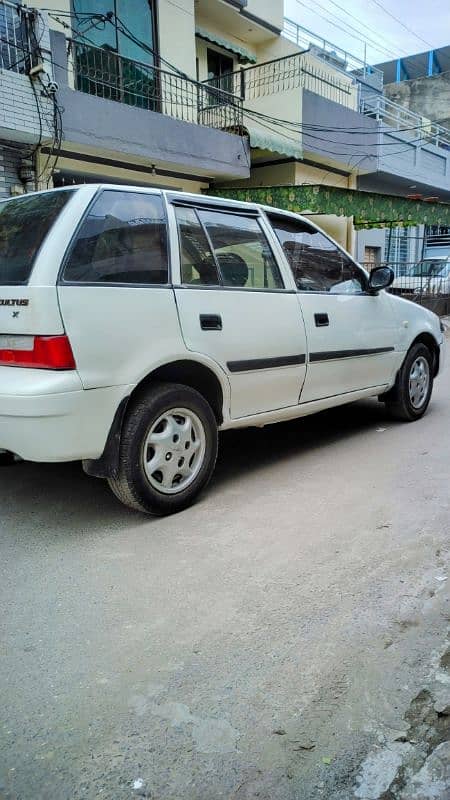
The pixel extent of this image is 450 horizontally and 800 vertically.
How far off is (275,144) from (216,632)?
41.9 feet

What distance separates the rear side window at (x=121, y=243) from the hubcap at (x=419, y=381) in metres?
3.17

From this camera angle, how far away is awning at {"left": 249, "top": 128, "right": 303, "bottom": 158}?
1272cm

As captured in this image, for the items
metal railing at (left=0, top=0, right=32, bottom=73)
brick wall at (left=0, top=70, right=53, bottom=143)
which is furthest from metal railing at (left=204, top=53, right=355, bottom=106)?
brick wall at (left=0, top=70, right=53, bottom=143)

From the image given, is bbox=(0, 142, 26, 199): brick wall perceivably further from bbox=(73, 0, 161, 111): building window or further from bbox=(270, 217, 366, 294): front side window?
bbox=(270, 217, 366, 294): front side window

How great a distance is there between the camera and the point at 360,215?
41.0 feet

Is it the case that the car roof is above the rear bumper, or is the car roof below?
above

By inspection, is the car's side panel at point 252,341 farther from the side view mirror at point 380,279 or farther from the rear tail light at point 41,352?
the side view mirror at point 380,279

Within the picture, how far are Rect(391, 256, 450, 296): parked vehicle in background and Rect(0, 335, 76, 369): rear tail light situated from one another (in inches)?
567

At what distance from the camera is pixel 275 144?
Result: 1325cm

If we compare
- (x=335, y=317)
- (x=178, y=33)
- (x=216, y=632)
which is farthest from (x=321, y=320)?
(x=178, y=33)

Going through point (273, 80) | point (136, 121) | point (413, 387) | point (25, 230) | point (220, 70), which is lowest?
point (413, 387)

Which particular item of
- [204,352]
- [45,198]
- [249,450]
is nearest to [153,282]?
[204,352]

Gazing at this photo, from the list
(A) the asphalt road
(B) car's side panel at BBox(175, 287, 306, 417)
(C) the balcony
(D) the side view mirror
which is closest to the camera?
(A) the asphalt road

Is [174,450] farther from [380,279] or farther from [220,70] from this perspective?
[220,70]
